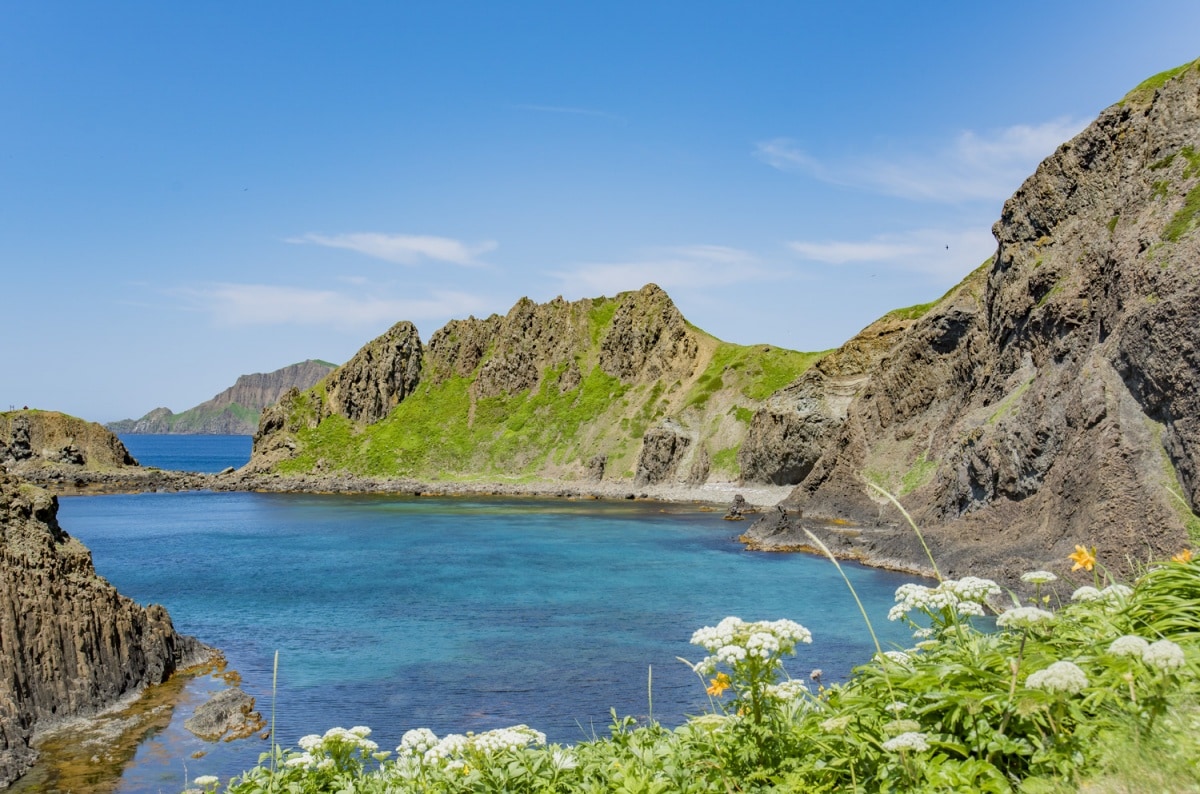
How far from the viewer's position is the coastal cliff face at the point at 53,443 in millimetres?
159375

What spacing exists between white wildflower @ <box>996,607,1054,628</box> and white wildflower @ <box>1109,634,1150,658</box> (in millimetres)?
1287

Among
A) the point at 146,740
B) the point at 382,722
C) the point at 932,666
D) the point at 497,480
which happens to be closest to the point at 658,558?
the point at 382,722

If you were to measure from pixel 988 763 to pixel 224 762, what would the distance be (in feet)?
81.4

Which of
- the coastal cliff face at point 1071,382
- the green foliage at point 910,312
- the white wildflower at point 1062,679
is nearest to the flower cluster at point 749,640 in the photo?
the white wildflower at point 1062,679

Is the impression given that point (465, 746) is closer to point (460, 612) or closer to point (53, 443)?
point (460, 612)

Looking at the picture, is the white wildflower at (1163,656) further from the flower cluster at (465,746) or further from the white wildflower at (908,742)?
the flower cluster at (465,746)

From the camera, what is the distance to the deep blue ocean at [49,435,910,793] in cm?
3036

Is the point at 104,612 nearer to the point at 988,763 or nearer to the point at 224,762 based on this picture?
the point at 224,762

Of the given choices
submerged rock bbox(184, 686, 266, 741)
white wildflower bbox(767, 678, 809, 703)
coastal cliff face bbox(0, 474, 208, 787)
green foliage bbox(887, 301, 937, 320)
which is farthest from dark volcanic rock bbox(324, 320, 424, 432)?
white wildflower bbox(767, 678, 809, 703)

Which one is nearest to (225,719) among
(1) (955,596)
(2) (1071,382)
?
(1) (955,596)

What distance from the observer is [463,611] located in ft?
161

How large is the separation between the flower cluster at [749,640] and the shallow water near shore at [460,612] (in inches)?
33.4

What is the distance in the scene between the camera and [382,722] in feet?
95.6

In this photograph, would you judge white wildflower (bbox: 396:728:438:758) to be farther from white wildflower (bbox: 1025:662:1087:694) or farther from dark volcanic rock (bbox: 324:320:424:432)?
dark volcanic rock (bbox: 324:320:424:432)
